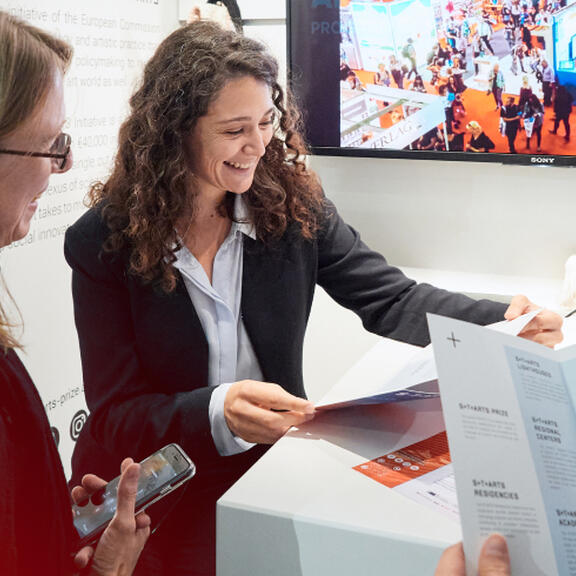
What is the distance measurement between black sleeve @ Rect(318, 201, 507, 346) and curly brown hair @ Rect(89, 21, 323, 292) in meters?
0.12

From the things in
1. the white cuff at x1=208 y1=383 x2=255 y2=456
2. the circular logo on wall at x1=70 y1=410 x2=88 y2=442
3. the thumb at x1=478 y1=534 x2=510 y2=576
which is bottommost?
the circular logo on wall at x1=70 y1=410 x2=88 y2=442

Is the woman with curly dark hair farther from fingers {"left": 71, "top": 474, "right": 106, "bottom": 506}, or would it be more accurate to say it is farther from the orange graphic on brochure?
the orange graphic on brochure

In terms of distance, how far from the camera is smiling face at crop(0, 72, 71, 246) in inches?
36.1

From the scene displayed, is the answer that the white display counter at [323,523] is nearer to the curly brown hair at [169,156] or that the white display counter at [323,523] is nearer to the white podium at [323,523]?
→ the white podium at [323,523]


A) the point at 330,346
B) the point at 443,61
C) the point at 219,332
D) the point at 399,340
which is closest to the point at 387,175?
the point at 443,61

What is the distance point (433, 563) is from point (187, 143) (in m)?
1.03

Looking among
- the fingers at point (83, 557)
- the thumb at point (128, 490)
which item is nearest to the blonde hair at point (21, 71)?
the thumb at point (128, 490)

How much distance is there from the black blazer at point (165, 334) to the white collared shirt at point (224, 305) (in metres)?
0.02

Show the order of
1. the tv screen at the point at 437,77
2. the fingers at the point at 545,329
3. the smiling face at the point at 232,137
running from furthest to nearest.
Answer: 1. the tv screen at the point at 437,77
2. the smiling face at the point at 232,137
3. the fingers at the point at 545,329

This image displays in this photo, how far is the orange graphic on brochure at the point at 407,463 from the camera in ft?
3.61

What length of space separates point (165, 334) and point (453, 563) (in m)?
0.95

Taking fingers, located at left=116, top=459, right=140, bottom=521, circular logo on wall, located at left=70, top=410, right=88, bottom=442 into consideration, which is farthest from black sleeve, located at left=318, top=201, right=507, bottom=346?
circular logo on wall, located at left=70, top=410, right=88, bottom=442

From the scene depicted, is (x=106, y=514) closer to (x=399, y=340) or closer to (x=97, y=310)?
(x=97, y=310)

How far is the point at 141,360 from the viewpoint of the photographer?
5.16 feet
